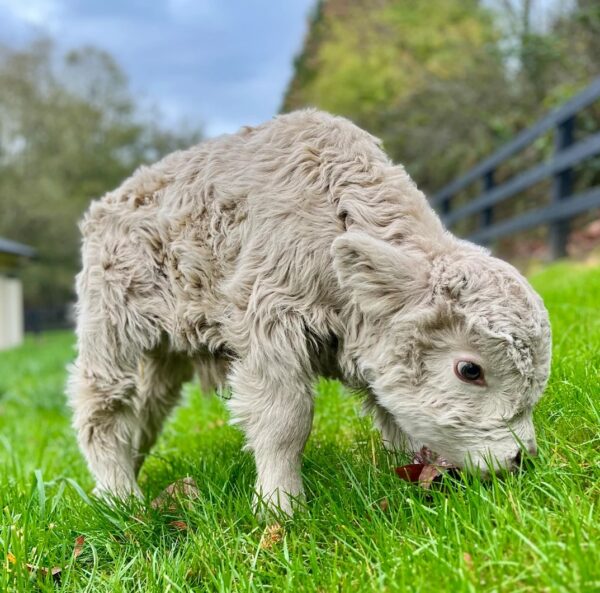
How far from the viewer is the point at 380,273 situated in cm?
238

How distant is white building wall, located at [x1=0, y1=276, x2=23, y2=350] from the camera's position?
22.0 meters

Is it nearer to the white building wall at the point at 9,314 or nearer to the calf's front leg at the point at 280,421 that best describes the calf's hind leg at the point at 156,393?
the calf's front leg at the point at 280,421

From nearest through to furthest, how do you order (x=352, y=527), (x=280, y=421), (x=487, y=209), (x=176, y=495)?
(x=352, y=527), (x=280, y=421), (x=176, y=495), (x=487, y=209)

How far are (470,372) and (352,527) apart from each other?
631mm

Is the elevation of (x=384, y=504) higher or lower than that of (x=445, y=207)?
lower

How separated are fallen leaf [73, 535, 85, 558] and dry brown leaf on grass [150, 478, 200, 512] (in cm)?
29

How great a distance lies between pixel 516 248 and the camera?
14750 millimetres

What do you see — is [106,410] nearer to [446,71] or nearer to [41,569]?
[41,569]

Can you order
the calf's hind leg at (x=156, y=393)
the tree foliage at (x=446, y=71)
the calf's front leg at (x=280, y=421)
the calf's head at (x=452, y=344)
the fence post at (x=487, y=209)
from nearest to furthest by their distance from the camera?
the calf's head at (x=452, y=344) < the calf's front leg at (x=280, y=421) < the calf's hind leg at (x=156, y=393) < the fence post at (x=487, y=209) < the tree foliage at (x=446, y=71)

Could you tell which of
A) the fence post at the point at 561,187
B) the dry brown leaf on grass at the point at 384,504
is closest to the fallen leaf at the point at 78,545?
the dry brown leaf on grass at the point at 384,504

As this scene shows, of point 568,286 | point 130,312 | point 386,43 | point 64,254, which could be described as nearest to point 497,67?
point 386,43

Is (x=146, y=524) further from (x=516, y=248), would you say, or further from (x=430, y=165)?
(x=430, y=165)

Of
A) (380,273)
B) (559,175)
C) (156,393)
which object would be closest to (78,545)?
(156,393)

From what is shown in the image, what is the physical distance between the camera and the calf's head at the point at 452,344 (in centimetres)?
221
